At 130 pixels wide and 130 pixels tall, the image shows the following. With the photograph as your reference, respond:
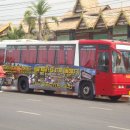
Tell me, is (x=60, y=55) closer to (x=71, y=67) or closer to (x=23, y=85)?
(x=71, y=67)

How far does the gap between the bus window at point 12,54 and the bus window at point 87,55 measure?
5029 mm

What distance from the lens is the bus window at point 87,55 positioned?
22292 mm

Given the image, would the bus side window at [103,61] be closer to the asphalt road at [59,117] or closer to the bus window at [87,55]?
the bus window at [87,55]

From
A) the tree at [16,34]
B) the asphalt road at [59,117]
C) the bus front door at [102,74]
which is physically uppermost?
the tree at [16,34]

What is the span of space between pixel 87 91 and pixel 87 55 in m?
1.67

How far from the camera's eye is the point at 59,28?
4741 cm

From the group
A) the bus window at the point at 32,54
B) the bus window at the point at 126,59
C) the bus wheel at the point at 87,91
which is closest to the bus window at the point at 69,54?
the bus wheel at the point at 87,91

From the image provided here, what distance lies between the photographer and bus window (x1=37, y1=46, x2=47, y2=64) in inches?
987

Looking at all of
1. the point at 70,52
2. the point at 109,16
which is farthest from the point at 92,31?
the point at 70,52

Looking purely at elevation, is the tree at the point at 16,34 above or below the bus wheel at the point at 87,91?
→ above

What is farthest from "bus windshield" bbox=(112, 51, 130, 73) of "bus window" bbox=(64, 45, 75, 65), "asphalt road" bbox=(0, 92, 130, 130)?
"asphalt road" bbox=(0, 92, 130, 130)

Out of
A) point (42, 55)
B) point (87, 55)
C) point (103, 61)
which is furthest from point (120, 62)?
point (42, 55)

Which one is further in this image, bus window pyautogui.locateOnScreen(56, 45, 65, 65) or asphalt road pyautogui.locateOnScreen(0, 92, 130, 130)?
bus window pyautogui.locateOnScreen(56, 45, 65, 65)

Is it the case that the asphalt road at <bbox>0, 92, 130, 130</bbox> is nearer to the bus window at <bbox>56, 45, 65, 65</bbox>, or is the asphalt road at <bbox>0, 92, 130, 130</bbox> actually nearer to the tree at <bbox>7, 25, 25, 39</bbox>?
the bus window at <bbox>56, 45, 65, 65</bbox>
